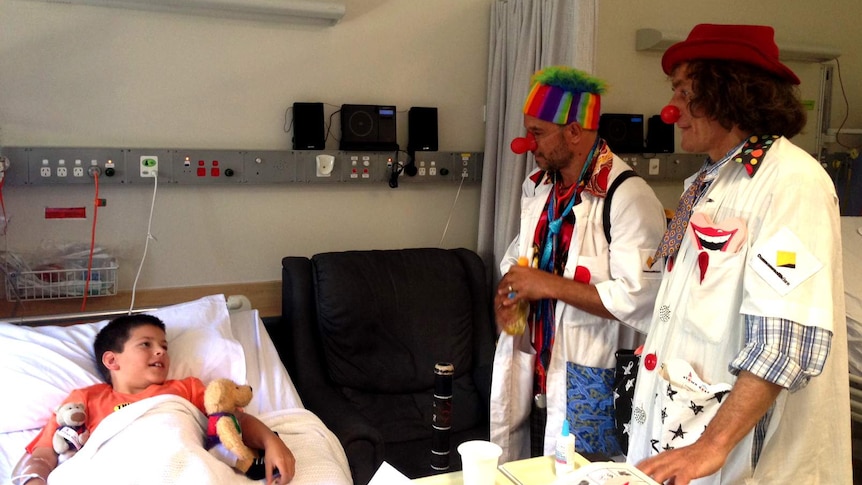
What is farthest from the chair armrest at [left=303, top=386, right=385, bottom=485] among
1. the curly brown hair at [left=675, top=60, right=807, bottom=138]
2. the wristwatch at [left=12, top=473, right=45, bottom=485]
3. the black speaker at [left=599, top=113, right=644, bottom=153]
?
the black speaker at [left=599, top=113, right=644, bottom=153]

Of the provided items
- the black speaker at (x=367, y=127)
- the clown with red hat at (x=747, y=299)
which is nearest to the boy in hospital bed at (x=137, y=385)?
the clown with red hat at (x=747, y=299)

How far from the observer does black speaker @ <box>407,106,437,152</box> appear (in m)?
3.12

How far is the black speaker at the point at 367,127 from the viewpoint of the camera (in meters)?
2.98

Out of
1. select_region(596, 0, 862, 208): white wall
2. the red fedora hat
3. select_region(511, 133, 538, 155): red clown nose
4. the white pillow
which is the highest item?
select_region(596, 0, 862, 208): white wall

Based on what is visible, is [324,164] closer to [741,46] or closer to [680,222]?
[680,222]

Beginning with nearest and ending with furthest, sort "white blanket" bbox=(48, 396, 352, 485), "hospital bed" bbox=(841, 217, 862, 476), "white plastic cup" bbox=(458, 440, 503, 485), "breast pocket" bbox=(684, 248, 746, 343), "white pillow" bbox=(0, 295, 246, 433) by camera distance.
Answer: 1. "white plastic cup" bbox=(458, 440, 503, 485)
2. "breast pocket" bbox=(684, 248, 746, 343)
3. "white blanket" bbox=(48, 396, 352, 485)
4. "white pillow" bbox=(0, 295, 246, 433)
5. "hospital bed" bbox=(841, 217, 862, 476)

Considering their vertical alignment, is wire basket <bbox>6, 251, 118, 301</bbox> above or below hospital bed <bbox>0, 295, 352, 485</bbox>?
above

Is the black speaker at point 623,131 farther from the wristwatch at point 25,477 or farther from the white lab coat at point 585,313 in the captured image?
the wristwatch at point 25,477

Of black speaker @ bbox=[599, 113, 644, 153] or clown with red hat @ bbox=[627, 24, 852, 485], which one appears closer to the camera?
clown with red hat @ bbox=[627, 24, 852, 485]

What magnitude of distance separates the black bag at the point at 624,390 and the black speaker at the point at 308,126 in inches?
63.7

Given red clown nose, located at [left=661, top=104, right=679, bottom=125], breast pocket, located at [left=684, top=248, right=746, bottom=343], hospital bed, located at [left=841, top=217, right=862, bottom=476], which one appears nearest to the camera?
breast pocket, located at [left=684, top=248, right=746, bottom=343]

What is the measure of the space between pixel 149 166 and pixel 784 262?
2.28m

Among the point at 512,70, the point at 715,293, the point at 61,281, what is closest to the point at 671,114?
the point at 715,293

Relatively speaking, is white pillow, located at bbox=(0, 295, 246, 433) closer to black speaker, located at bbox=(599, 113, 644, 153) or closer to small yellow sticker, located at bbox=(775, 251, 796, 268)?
small yellow sticker, located at bbox=(775, 251, 796, 268)
